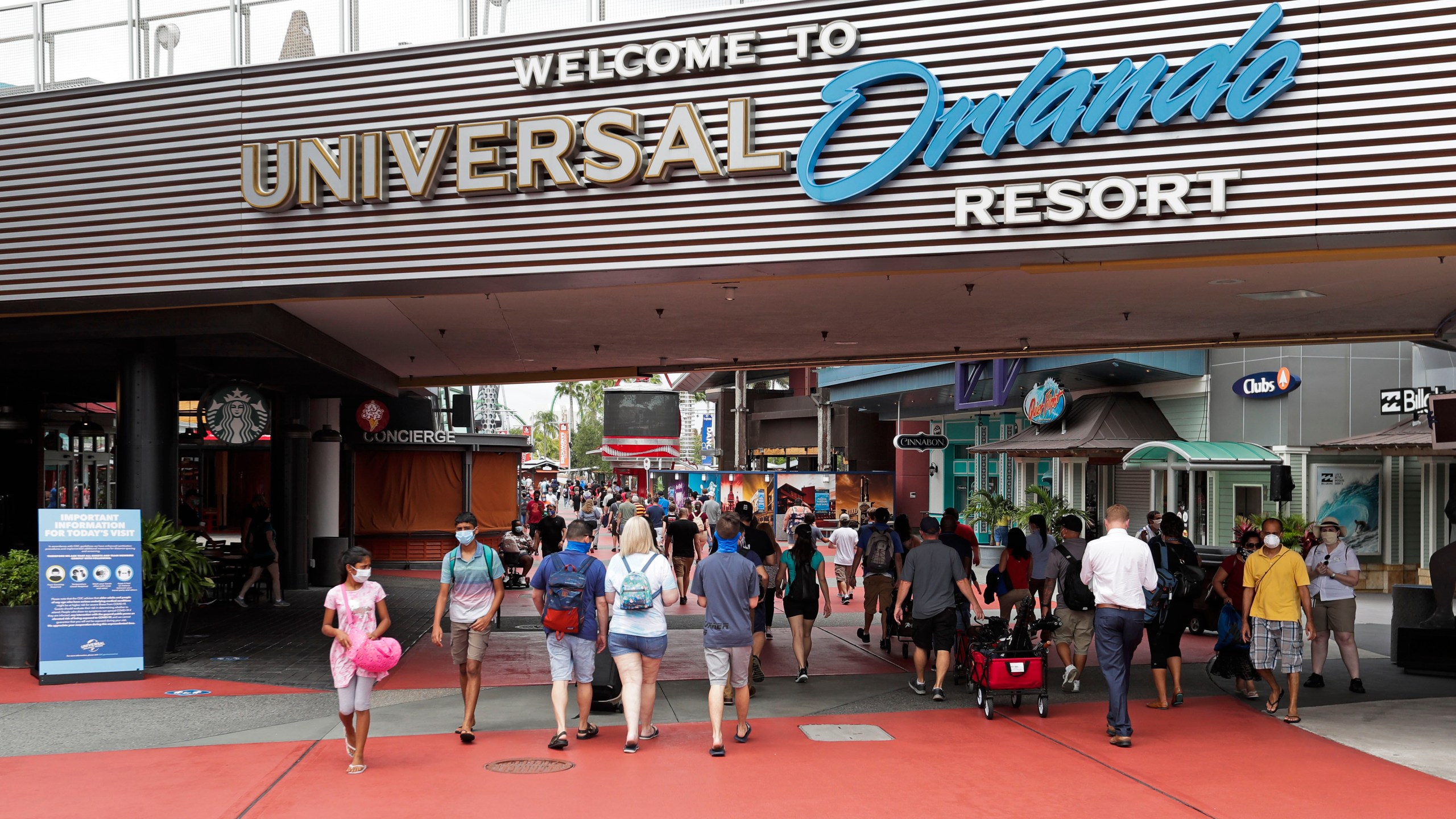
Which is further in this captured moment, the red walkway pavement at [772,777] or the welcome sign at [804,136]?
the welcome sign at [804,136]

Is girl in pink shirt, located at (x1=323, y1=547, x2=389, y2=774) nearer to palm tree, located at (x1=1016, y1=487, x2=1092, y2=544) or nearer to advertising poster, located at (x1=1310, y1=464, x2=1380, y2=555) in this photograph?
palm tree, located at (x1=1016, y1=487, x2=1092, y2=544)

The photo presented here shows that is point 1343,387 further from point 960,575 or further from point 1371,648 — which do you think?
point 960,575

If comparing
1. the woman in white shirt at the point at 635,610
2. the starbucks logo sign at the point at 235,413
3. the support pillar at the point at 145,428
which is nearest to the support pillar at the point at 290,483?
the starbucks logo sign at the point at 235,413

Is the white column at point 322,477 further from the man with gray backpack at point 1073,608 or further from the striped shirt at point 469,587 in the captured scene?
the man with gray backpack at point 1073,608

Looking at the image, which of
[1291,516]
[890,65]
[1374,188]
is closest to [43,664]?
[890,65]

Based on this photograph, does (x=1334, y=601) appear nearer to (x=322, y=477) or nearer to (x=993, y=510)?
(x=993, y=510)

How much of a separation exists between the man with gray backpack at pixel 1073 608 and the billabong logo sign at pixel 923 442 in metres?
21.9

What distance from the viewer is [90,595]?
11.1 m

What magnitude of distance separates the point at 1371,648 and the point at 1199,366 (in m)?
10.4

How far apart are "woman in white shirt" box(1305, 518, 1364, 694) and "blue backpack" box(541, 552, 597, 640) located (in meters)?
7.60

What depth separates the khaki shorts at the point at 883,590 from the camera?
13.6 meters

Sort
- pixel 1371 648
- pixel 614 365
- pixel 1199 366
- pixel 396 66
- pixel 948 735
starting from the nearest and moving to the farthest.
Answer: pixel 948 735, pixel 396 66, pixel 1371 648, pixel 614 365, pixel 1199 366

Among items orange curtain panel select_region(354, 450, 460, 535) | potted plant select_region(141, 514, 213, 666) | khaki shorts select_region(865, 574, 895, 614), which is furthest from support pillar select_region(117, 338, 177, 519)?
orange curtain panel select_region(354, 450, 460, 535)

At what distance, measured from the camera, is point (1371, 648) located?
47.8 feet
